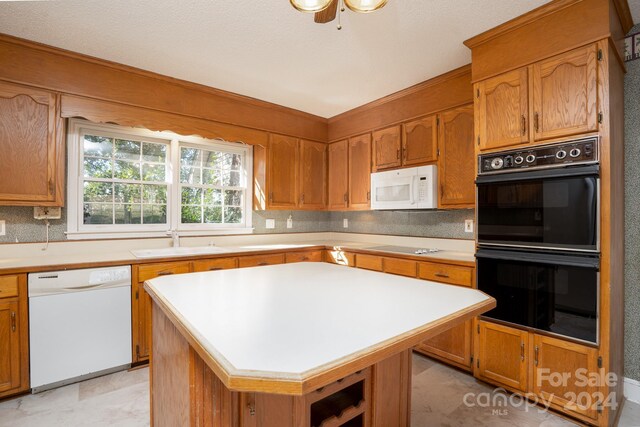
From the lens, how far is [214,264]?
2879 mm

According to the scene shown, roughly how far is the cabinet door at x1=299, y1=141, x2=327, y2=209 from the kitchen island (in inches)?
97.5

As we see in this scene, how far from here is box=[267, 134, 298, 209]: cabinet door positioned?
3.76m

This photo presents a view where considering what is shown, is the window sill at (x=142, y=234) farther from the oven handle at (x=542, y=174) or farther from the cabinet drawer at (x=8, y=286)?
the oven handle at (x=542, y=174)

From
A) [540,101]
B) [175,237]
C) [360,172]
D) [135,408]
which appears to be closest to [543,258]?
[540,101]

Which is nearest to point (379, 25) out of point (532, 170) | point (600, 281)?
point (532, 170)

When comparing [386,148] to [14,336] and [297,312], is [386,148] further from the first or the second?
[14,336]

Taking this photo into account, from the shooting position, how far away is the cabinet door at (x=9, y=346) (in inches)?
80.7

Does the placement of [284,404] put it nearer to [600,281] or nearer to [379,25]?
[600,281]

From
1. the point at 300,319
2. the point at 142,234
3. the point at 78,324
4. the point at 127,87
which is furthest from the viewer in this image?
the point at 142,234

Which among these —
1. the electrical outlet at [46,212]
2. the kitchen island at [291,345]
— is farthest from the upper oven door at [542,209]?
the electrical outlet at [46,212]

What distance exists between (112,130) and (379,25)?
8.44 ft

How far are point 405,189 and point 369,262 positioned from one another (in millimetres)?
817

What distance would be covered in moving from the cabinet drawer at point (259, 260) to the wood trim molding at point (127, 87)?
146 cm

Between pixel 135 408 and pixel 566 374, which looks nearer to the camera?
pixel 566 374
